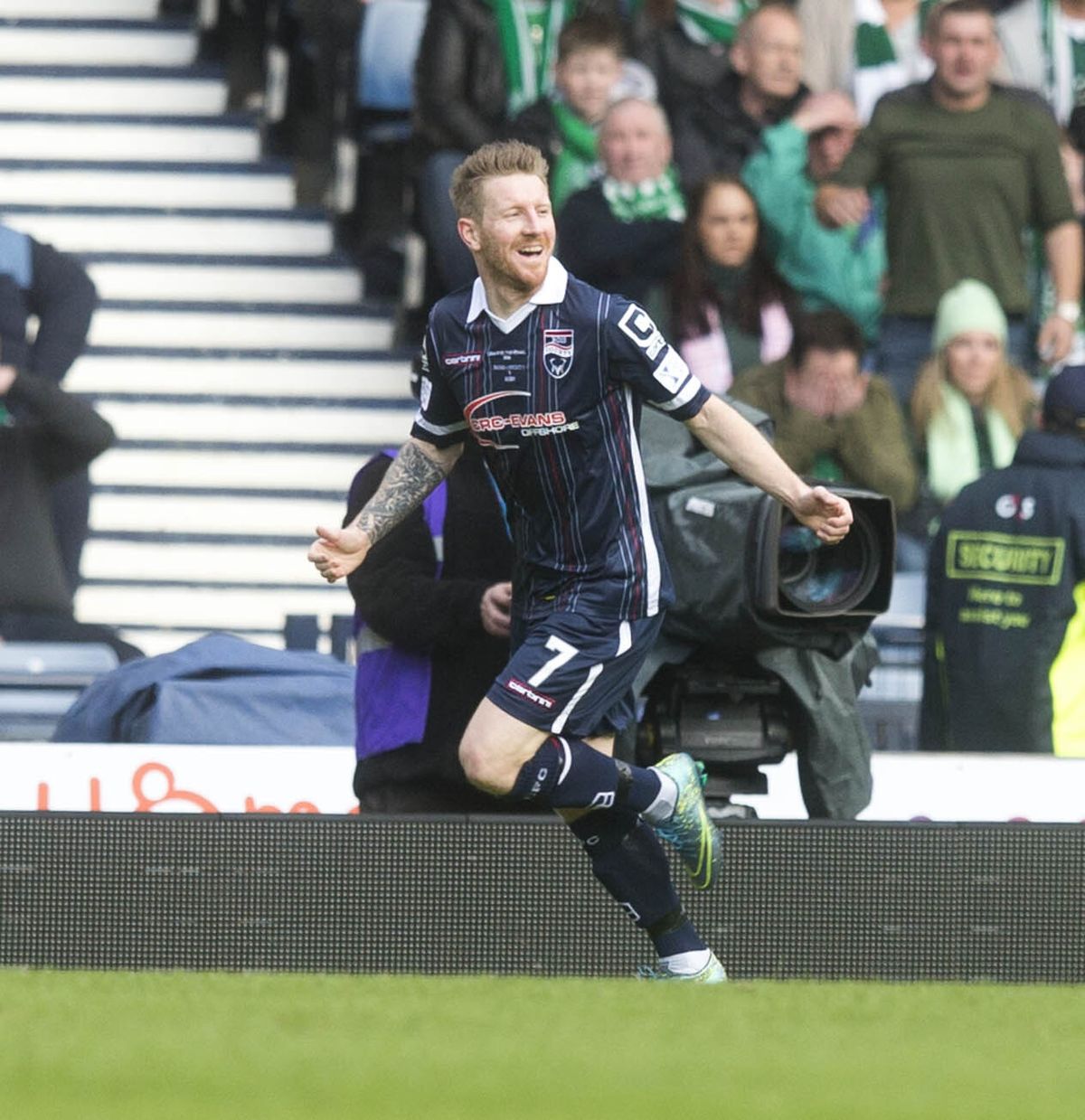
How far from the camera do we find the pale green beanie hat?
398 inches

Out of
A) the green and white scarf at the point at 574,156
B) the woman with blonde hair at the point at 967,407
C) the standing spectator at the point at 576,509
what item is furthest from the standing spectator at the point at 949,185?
the standing spectator at the point at 576,509

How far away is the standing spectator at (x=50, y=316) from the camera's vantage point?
9969 mm

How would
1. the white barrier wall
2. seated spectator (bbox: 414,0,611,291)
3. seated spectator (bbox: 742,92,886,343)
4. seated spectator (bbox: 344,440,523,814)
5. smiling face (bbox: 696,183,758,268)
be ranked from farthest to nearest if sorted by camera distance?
seated spectator (bbox: 414,0,611,291) → seated spectator (bbox: 742,92,886,343) → smiling face (bbox: 696,183,758,268) → the white barrier wall → seated spectator (bbox: 344,440,523,814)

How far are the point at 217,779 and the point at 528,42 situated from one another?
4.64 m

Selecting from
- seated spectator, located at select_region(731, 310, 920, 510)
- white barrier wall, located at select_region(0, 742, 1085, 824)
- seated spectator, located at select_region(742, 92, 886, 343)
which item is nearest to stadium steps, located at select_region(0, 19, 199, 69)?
seated spectator, located at select_region(742, 92, 886, 343)

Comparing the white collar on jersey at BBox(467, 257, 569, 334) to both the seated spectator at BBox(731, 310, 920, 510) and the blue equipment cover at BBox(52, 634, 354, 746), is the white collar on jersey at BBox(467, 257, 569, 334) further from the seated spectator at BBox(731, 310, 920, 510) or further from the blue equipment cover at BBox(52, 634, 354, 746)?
the seated spectator at BBox(731, 310, 920, 510)

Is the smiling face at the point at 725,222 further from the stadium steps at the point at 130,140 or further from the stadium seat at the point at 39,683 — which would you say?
the stadium steps at the point at 130,140

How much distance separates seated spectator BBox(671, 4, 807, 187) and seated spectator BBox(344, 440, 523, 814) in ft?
A: 14.8

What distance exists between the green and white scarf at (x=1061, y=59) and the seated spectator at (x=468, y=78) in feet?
6.63

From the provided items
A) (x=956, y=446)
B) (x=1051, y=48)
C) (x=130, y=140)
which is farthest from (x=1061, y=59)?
(x=130, y=140)

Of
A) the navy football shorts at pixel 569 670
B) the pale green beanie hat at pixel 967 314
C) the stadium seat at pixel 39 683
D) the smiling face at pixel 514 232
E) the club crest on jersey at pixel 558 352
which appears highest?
the smiling face at pixel 514 232

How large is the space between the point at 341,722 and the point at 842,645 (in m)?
2.40

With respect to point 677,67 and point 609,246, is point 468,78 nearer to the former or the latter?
point 677,67

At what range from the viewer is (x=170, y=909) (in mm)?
6180
